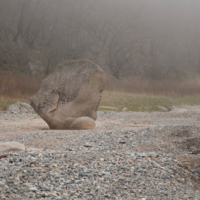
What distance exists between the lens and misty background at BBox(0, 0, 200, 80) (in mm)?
22298

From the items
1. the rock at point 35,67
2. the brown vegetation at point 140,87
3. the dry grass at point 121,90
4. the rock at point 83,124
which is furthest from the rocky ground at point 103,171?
the rock at point 35,67

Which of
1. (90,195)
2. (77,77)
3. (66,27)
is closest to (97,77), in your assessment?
(77,77)

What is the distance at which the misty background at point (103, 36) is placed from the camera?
2230 cm

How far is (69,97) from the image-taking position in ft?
19.6

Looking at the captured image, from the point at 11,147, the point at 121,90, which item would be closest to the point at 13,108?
the point at 11,147

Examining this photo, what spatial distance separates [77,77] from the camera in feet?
19.9

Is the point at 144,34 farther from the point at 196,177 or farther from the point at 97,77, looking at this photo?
the point at 196,177

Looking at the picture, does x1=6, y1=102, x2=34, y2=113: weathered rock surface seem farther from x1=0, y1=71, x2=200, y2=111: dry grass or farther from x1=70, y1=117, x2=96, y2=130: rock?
x1=70, y1=117, x2=96, y2=130: rock

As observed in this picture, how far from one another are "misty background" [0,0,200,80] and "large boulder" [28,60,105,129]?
14.7 meters

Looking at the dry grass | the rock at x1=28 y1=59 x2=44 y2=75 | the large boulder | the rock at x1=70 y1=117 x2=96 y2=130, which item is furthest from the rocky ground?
the rock at x1=28 y1=59 x2=44 y2=75

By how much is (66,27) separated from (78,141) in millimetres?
25432

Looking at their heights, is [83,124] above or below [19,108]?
above

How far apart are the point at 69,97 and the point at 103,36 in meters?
23.3

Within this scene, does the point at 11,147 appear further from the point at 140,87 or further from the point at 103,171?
the point at 140,87
